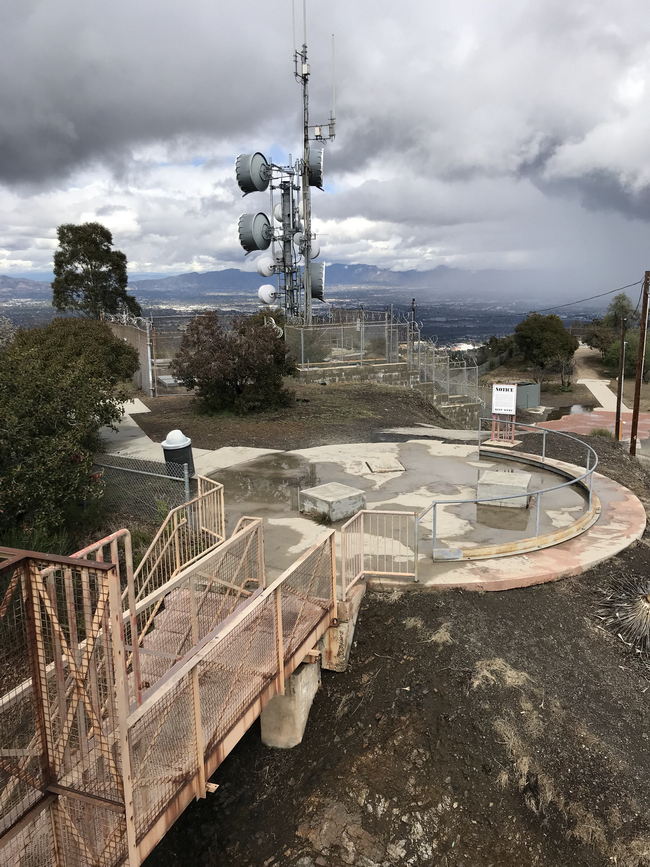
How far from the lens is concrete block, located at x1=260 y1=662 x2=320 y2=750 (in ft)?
22.9

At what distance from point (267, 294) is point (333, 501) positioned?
32850 millimetres

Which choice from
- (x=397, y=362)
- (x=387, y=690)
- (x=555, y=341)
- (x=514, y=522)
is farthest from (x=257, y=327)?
(x=555, y=341)

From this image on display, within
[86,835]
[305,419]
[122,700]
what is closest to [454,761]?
[86,835]

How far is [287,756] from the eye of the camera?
697 centimetres

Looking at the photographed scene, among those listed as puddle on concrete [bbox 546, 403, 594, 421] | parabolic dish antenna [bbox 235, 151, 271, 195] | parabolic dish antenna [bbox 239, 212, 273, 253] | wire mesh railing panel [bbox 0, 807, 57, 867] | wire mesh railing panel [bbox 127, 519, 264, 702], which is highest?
parabolic dish antenna [bbox 235, 151, 271, 195]

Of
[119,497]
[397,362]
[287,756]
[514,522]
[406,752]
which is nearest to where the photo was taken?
[406,752]

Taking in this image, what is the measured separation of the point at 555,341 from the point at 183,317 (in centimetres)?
3404

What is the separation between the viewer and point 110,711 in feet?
13.9

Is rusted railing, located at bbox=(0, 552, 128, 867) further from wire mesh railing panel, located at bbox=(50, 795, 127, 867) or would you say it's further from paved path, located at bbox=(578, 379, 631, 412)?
paved path, located at bbox=(578, 379, 631, 412)

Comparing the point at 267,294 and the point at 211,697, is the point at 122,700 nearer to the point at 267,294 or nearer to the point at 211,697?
the point at 211,697

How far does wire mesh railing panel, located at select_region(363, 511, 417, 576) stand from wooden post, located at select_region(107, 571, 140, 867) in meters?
4.93

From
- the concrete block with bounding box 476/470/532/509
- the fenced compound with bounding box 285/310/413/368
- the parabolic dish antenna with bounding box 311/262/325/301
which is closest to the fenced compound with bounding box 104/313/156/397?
the fenced compound with bounding box 285/310/413/368

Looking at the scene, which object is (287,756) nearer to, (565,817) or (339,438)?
(565,817)

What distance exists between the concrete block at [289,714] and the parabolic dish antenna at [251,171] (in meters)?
35.2
